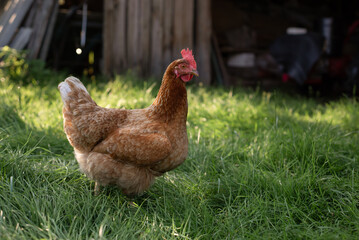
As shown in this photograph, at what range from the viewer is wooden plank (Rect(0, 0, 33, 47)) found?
560 centimetres

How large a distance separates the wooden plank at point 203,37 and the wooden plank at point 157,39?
0.71 metres

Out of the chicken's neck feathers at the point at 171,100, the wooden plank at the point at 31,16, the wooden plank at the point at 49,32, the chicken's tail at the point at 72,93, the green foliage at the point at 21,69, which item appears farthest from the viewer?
the wooden plank at the point at 49,32

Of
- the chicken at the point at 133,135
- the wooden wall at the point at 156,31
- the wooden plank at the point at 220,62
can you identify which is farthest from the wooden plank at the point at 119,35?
the chicken at the point at 133,135

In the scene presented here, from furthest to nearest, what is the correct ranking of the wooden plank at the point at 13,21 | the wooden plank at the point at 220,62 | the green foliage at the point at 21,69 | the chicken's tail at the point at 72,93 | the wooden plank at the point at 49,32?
the wooden plank at the point at 220,62
the wooden plank at the point at 49,32
the wooden plank at the point at 13,21
the green foliage at the point at 21,69
the chicken's tail at the point at 72,93

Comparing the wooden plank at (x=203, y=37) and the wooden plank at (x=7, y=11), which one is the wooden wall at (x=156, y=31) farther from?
the wooden plank at (x=7, y=11)

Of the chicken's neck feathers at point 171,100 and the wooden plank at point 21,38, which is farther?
the wooden plank at point 21,38

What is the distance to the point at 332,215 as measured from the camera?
2.45 meters

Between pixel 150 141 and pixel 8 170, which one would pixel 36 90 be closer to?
pixel 8 170

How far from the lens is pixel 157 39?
642 cm

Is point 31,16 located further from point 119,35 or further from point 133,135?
point 133,135

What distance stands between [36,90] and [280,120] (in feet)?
10.7

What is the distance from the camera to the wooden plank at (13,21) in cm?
560


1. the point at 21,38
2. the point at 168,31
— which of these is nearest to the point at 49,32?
the point at 21,38

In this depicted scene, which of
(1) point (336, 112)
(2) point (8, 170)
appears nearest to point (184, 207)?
(2) point (8, 170)
